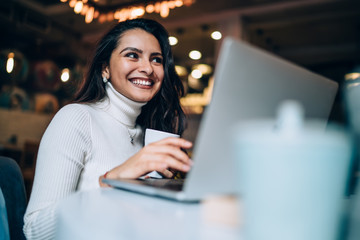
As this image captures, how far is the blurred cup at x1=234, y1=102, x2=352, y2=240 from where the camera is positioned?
0.89ft

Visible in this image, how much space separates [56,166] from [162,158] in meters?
0.43

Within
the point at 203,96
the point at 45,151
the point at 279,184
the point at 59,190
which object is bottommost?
the point at 59,190

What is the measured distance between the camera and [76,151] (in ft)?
3.56

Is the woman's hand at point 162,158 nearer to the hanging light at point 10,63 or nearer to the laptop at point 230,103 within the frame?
the laptop at point 230,103

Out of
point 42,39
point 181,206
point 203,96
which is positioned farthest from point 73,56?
point 181,206

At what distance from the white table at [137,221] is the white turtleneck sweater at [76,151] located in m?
0.40

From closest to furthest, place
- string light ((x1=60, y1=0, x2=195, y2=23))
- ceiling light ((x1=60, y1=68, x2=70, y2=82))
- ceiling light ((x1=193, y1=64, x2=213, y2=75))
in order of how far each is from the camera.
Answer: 1. string light ((x1=60, y1=0, x2=195, y2=23))
2. ceiling light ((x1=60, y1=68, x2=70, y2=82))
3. ceiling light ((x1=193, y1=64, x2=213, y2=75))

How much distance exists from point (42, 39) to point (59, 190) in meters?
6.10

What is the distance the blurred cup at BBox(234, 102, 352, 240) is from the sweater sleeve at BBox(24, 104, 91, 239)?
70cm

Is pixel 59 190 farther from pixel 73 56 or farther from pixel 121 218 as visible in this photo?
pixel 73 56

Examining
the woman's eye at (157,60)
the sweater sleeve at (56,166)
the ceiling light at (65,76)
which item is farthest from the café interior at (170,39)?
the sweater sleeve at (56,166)

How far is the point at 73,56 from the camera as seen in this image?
6695 mm

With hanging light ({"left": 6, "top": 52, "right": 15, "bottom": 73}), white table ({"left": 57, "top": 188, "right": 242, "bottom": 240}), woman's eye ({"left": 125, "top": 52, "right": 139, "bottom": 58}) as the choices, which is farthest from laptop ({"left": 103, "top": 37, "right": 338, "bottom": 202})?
hanging light ({"left": 6, "top": 52, "right": 15, "bottom": 73})

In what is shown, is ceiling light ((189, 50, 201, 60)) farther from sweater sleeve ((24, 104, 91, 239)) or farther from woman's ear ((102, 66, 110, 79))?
sweater sleeve ((24, 104, 91, 239))
